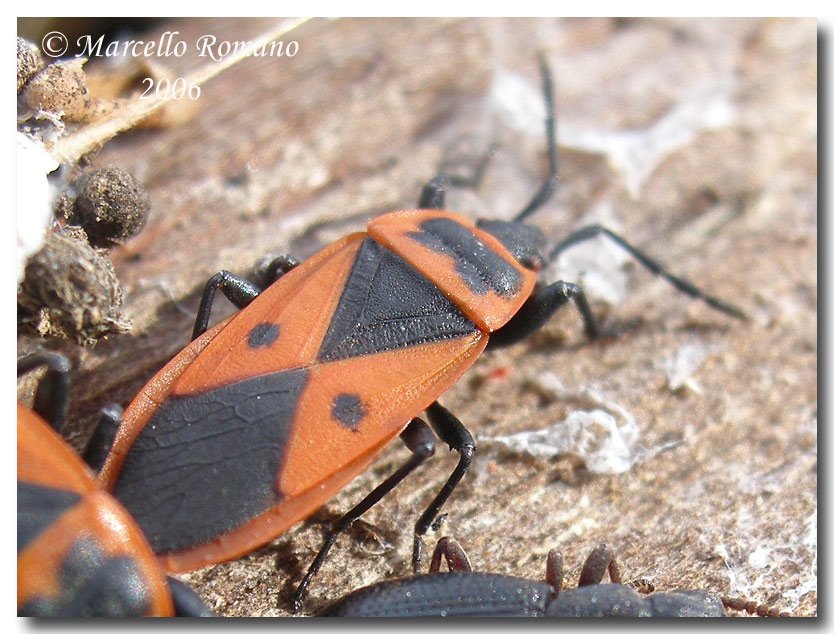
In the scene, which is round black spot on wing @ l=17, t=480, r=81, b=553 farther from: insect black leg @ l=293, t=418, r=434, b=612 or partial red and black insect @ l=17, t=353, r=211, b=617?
insect black leg @ l=293, t=418, r=434, b=612

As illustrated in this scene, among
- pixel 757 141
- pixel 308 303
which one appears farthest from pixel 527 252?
pixel 757 141

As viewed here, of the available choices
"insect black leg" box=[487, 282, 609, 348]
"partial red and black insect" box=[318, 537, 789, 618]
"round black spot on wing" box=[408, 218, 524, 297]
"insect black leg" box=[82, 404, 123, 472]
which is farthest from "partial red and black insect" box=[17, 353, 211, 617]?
"insect black leg" box=[487, 282, 609, 348]

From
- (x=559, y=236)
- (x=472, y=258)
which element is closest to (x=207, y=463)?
(x=472, y=258)

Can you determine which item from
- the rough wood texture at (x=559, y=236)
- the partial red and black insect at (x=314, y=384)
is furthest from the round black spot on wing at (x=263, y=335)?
the rough wood texture at (x=559, y=236)

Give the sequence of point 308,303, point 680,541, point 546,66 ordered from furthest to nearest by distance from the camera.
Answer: point 546,66 → point 680,541 → point 308,303

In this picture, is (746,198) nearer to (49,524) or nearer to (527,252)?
(527,252)

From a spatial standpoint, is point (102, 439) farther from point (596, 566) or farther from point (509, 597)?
point (596, 566)

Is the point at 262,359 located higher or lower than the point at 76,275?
lower

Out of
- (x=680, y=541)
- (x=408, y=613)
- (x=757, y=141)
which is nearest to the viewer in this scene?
(x=408, y=613)
